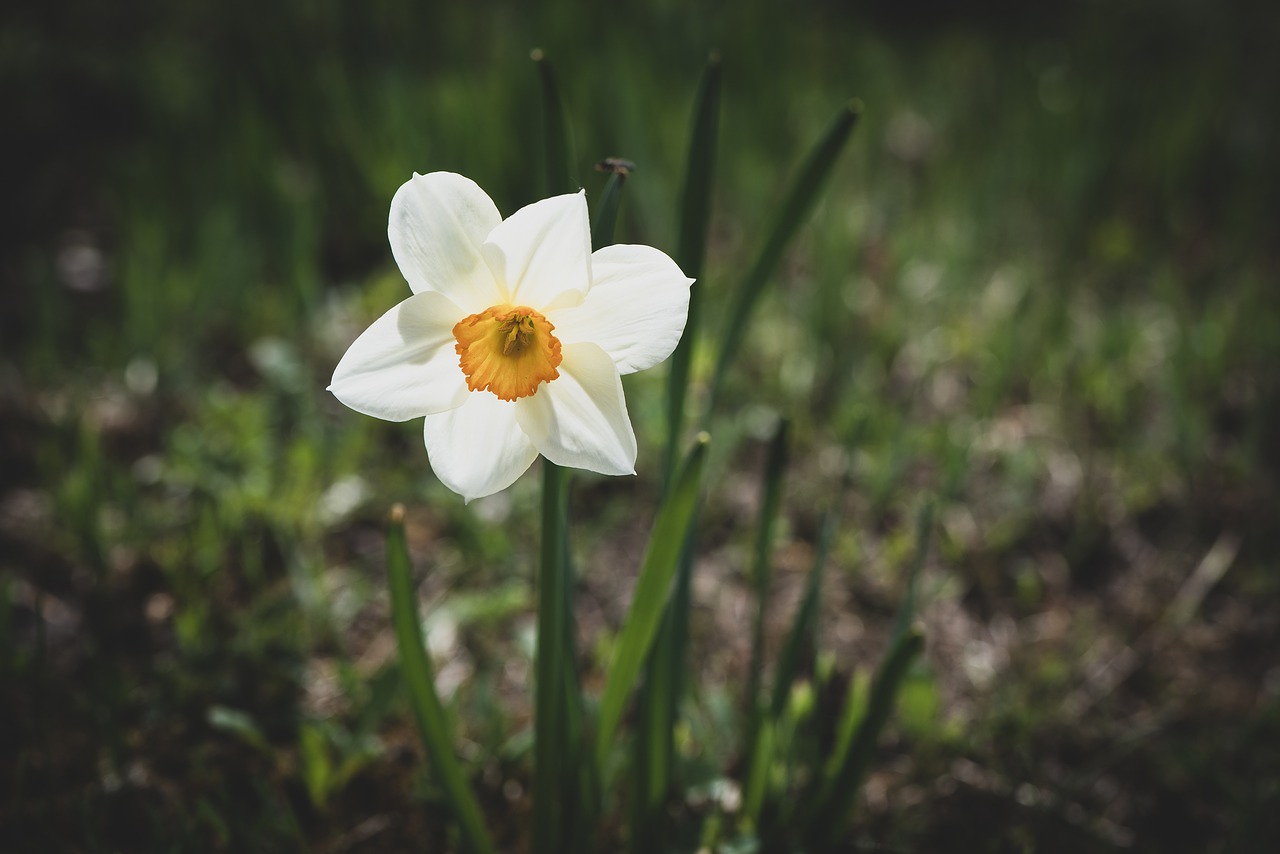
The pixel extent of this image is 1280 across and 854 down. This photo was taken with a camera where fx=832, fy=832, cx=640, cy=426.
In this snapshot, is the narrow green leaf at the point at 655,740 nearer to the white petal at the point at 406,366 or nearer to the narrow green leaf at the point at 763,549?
the narrow green leaf at the point at 763,549

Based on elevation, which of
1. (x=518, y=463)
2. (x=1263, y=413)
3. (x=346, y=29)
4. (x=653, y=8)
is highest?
(x=653, y=8)

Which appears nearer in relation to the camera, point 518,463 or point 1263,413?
point 518,463

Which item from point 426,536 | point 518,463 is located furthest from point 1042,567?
point 518,463

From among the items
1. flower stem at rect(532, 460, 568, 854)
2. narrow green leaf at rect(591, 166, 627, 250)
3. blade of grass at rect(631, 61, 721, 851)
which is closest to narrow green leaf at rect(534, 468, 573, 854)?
flower stem at rect(532, 460, 568, 854)

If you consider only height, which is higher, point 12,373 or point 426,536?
point 12,373

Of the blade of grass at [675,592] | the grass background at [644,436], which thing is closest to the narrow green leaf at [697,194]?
the blade of grass at [675,592]

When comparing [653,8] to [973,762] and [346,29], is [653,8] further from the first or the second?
[973,762]

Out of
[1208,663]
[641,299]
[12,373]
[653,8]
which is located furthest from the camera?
[653,8]

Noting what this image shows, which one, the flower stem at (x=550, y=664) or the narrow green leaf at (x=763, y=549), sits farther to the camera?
the narrow green leaf at (x=763, y=549)
